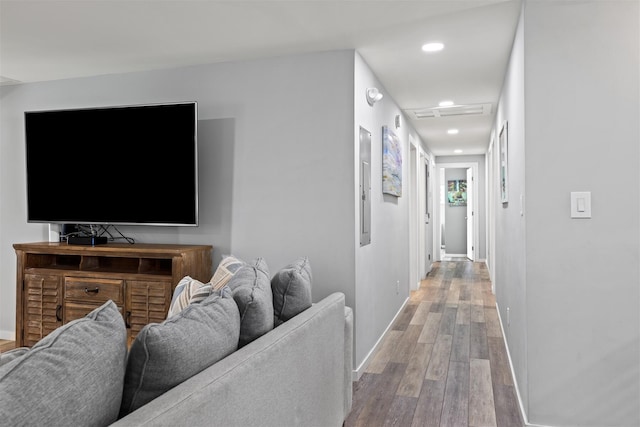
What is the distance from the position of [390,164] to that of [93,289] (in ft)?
8.57

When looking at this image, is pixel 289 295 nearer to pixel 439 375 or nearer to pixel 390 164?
pixel 439 375

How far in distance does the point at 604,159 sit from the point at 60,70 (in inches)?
152

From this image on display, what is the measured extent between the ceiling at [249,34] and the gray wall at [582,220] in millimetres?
459

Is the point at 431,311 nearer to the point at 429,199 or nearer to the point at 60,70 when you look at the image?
the point at 429,199

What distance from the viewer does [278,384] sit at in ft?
5.18

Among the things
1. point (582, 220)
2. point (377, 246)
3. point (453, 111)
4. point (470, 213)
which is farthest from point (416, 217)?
point (582, 220)

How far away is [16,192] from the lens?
4258 millimetres

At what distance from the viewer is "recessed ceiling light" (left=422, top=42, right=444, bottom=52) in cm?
323

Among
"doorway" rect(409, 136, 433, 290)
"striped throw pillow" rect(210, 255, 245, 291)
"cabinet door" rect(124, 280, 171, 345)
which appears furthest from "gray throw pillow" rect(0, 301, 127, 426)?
"doorway" rect(409, 136, 433, 290)

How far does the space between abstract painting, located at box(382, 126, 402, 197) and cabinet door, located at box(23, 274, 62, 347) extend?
2.69m

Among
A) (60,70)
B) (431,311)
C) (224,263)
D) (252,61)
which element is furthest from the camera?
(431,311)

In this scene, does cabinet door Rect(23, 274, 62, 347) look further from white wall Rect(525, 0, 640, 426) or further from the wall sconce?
white wall Rect(525, 0, 640, 426)

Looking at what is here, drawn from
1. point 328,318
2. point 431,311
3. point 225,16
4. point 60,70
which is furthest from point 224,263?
point 431,311

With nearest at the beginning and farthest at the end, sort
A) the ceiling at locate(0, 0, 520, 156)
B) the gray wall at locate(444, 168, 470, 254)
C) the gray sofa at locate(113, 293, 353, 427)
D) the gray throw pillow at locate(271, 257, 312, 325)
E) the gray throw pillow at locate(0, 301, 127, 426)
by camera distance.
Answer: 1. the gray throw pillow at locate(0, 301, 127, 426)
2. the gray sofa at locate(113, 293, 353, 427)
3. the gray throw pillow at locate(271, 257, 312, 325)
4. the ceiling at locate(0, 0, 520, 156)
5. the gray wall at locate(444, 168, 470, 254)
